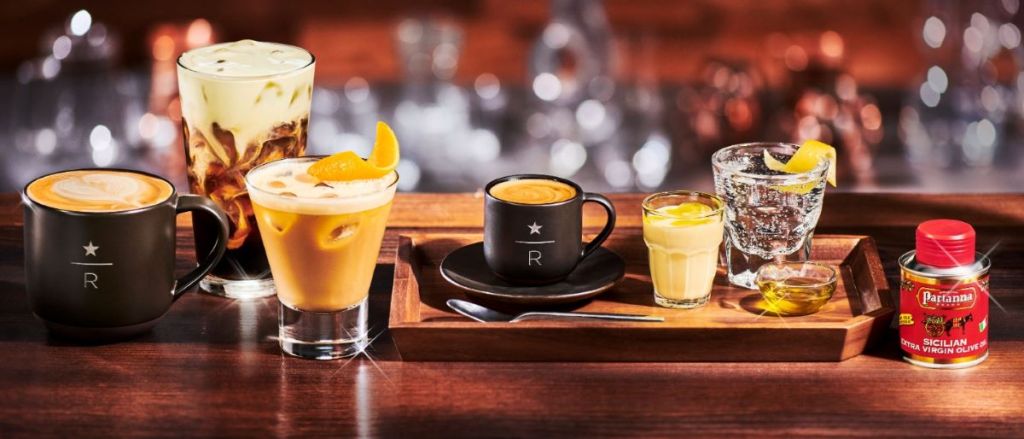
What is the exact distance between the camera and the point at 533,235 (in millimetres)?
1474

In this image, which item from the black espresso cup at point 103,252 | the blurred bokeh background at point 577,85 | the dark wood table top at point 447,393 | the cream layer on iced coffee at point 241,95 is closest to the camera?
the dark wood table top at point 447,393

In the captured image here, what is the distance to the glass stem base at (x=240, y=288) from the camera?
62.6 inches

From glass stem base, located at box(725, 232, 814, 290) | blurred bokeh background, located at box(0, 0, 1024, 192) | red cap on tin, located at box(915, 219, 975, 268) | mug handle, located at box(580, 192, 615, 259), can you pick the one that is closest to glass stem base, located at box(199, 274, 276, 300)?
mug handle, located at box(580, 192, 615, 259)

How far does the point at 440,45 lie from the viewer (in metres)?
3.19

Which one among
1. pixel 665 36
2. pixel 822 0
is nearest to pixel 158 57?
pixel 665 36

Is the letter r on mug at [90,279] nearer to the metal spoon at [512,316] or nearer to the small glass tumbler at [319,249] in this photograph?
the small glass tumbler at [319,249]

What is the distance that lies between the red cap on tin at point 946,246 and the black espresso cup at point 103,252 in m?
0.68

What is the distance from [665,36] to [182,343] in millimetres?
2353

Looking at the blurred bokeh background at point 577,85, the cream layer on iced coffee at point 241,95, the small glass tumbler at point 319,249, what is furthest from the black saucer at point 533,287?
the blurred bokeh background at point 577,85

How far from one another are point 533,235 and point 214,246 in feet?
1.06

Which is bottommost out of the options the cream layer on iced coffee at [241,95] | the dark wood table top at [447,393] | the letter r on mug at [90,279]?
the dark wood table top at [447,393]

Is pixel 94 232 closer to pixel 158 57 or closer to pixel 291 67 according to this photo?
pixel 291 67

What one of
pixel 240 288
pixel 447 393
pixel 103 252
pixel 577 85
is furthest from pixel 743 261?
pixel 577 85

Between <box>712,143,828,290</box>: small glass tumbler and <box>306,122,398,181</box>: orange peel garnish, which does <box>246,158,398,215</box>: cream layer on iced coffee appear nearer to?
<box>306,122,398,181</box>: orange peel garnish
